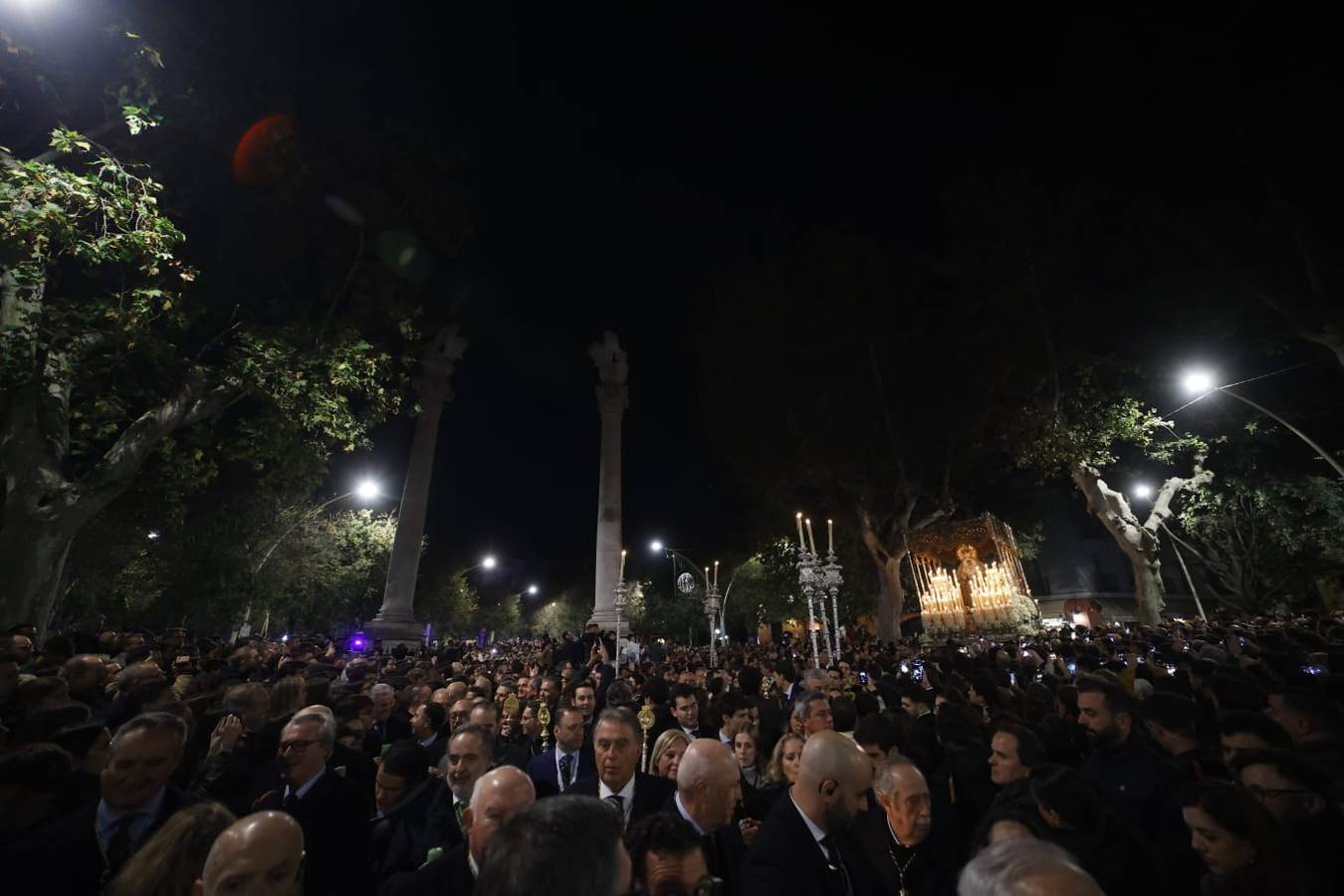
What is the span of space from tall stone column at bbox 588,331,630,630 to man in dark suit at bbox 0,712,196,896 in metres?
17.2

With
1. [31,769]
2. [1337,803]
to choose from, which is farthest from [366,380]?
[1337,803]

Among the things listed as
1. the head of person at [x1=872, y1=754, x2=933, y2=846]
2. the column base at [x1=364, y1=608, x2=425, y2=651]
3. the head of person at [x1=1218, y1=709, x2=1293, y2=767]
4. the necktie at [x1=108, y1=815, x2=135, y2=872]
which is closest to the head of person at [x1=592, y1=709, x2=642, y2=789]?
the head of person at [x1=872, y1=754, x2=933, y2=846]

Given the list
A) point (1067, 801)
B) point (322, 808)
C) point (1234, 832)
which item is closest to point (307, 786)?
point (322, 808)

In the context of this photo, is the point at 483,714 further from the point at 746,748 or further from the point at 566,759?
the point at 746,748

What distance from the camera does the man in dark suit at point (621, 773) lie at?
439cm

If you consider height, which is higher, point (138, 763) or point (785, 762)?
point (138, 763)

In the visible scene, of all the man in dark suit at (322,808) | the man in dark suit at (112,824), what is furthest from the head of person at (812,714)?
the man in dark suit at (112,824)

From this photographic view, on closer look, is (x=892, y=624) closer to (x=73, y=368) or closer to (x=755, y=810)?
(x=755, y=810)

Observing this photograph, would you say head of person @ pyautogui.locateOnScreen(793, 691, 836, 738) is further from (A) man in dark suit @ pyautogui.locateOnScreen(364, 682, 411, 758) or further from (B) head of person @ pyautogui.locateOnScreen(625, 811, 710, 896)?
(A) man in dark suit @ pyautogui.locateOnScreen(364, 682, 411, 758)

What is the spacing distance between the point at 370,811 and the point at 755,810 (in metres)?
2.89

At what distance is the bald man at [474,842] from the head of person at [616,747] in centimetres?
123

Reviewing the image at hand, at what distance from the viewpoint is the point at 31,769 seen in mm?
3479

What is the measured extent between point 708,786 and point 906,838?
1.40 m

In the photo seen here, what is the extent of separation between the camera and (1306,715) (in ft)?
16.9
